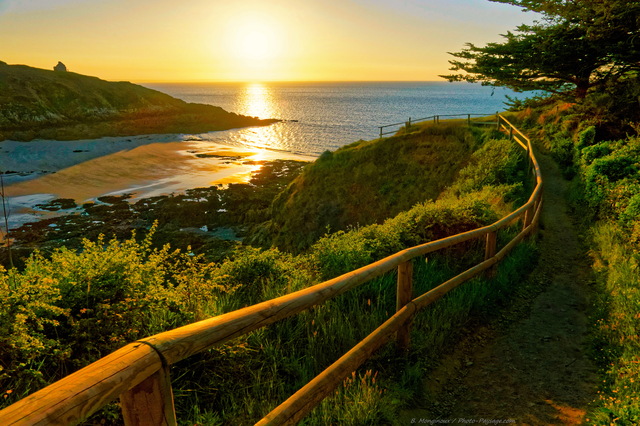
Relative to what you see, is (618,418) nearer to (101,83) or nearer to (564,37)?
(564,37)

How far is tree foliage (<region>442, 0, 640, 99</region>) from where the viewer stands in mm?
18547

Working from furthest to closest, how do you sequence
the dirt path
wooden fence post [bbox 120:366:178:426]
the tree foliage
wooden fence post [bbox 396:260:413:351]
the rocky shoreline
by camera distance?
1. the rocky shoreline
2. the tree foliage
3. wooden fence post [bbox 396:260:413:351]
4. the dirt path
5. wooden fence post [bbox 120:366:178:426]

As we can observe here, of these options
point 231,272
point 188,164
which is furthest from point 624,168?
point 188,164

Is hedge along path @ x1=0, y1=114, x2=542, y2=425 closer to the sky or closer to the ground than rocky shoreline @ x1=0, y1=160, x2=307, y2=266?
closer to the sky

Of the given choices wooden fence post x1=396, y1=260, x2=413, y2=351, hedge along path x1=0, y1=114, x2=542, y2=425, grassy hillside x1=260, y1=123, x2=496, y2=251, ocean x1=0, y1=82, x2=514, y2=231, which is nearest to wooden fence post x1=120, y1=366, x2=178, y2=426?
hedge along path x1=0, y1=114, x2=542, y2=425

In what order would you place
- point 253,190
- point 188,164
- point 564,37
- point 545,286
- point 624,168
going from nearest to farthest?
point 545,286
point 624,168
point 564,37
point 253,190
point 188,164

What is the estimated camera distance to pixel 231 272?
22.4ft

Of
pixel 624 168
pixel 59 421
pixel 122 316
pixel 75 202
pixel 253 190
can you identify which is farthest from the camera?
pixel 253 190

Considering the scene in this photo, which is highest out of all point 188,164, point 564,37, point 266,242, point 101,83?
point 101,83

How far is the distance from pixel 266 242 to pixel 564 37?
75.8ft

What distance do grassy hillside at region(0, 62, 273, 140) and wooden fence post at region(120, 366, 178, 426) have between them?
82.7m

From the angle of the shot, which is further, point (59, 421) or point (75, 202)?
point (75, 202)

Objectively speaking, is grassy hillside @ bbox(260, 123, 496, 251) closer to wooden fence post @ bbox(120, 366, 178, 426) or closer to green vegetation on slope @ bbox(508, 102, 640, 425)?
green vegetation on slope @ bbox(508, 102, 640, 425)

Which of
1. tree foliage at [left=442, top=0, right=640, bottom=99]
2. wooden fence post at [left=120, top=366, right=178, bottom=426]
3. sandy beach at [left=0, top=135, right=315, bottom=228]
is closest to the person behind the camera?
wooden fence post at [left=120, top=366, right=178, bottom=426]
